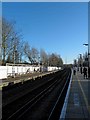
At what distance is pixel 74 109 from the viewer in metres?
15.1

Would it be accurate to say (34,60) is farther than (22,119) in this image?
Yes

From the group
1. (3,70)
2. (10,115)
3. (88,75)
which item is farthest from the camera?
(88,75)

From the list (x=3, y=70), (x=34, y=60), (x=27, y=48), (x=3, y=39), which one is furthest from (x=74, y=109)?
(x=34, y=60)

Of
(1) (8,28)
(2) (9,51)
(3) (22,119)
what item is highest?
(1) (8,28)

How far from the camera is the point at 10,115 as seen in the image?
1427cm

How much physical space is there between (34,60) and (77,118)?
130 meters

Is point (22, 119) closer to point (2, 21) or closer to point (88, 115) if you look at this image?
point (88, 115)

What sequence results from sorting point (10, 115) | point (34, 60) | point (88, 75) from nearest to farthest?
1. point (10, 115)
2. point (88, 75)
3. point (34, 60)

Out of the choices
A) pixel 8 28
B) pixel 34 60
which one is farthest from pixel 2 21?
pixel 34 60

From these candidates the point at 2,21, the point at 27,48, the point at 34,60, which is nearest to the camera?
the point at 2,21

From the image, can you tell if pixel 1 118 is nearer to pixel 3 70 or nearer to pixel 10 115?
pixel 10 115

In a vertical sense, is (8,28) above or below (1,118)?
above

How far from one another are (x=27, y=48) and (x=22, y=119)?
10792 cm

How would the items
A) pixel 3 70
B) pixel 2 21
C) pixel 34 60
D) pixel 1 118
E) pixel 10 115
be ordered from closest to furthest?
pixel 1 118 < pixel 10 115 < pixel 3 70 < pixel 2 21 < pixel 34 60
